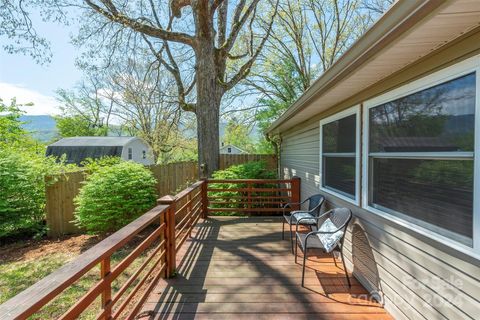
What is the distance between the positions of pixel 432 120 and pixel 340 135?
1.80 m

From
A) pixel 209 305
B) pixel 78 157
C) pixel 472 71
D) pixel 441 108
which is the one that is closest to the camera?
pixel 472 71

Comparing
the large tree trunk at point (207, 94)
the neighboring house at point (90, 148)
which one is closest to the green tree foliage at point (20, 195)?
the large tree trunk at point (207, 94)

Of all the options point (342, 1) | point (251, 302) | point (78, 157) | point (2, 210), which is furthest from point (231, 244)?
point (78, 157)

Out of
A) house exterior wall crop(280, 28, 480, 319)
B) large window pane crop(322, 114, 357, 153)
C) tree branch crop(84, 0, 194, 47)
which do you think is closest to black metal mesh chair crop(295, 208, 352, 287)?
house exterior wall crop(280, 28, 480, 319)

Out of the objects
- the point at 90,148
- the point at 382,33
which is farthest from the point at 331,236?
the point at 90,148

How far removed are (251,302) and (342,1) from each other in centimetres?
1401

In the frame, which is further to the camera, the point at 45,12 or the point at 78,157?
the point at 78,157

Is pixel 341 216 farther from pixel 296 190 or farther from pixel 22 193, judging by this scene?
pixel 22 193

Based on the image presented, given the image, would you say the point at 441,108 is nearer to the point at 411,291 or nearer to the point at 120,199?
the point at 411,291

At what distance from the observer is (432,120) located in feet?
6.09

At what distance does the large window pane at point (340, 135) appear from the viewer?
3271 millimetres

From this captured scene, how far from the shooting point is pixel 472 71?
4.92 feet

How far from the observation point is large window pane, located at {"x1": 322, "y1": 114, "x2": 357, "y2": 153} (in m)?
3.27

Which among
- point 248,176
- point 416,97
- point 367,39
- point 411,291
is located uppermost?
point 367,39
